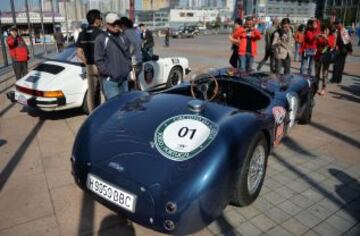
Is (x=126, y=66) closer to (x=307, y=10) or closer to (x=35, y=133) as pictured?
(x=35, y=133)

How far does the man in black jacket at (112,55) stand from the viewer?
442 centimetres

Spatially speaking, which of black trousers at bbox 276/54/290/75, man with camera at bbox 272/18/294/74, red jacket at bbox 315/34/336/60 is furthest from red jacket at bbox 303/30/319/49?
black trousers at bbox 276/54/290/75

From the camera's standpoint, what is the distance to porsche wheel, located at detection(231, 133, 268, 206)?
8.96 ft

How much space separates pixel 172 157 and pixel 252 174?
91 cm

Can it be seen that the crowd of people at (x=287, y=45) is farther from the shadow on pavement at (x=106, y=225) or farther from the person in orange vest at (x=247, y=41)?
the shadow on pavement at (x=106, y=225)

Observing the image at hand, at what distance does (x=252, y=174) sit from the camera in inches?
118

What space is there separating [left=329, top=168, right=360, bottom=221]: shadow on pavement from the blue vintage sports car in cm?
85

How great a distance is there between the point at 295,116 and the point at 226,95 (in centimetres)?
102

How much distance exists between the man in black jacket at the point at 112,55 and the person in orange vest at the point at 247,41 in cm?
381

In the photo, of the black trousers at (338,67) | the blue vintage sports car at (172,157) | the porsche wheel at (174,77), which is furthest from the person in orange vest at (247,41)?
the blue vintage sports car at (172,157)

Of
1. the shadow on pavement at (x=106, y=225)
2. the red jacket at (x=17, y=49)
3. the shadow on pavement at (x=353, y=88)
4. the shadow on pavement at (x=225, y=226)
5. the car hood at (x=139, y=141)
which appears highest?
the red jacket at (x=17, y=49)

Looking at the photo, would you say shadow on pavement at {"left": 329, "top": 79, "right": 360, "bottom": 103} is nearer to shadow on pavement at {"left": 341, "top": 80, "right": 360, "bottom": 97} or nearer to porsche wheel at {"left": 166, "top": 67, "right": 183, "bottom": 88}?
shadow on pavement at {"left": 341, "top": 80, "right": 360, "bottom": 97}

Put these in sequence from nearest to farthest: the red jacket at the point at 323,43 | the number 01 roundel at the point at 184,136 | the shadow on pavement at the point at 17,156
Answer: the number 01 roundel at the point at 184,136, the shadow on pavement at the point at 17,156, the red jacket at the point at 323,43

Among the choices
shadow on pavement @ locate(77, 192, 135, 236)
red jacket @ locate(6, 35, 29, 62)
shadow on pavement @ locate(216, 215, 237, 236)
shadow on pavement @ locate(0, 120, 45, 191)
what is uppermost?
red jacket @ locate(6, 35, 29, 62)
